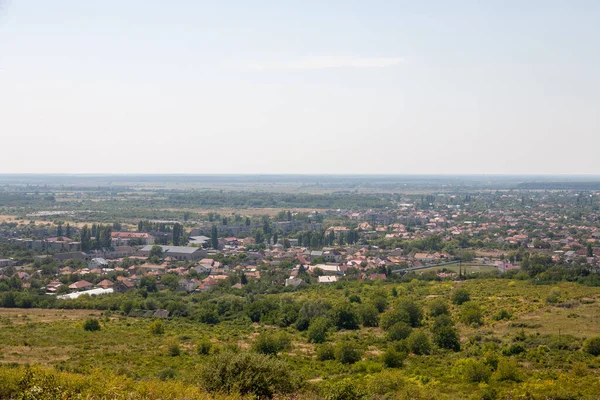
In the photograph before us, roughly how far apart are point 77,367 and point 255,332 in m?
12.1

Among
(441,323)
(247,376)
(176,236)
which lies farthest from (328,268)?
(247,376)

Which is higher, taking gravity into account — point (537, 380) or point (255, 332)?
point (537, 380)

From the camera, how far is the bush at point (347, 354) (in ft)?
76.0

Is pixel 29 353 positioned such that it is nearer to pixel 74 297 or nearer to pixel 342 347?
pixel 342 347

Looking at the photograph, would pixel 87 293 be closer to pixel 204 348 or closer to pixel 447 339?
pixel 204 348

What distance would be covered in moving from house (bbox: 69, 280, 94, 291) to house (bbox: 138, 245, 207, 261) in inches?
647

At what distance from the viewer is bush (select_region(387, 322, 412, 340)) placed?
27.6 meters

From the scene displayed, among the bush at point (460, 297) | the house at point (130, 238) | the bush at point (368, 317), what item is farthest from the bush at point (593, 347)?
the house at point (130, 238)

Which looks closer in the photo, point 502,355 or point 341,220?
point 502,355

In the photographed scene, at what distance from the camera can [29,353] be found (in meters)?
23.1

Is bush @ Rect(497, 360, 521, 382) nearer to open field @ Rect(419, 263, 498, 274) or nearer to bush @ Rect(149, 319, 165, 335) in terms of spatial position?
bush @ Rect(149, 319, 165, 335)

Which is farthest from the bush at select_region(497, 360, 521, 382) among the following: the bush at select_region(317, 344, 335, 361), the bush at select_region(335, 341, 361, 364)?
the bush at select_region(317, 344, 335, 361)

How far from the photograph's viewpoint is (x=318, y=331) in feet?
93.9

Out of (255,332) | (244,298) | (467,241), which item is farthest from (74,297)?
(467,241)
